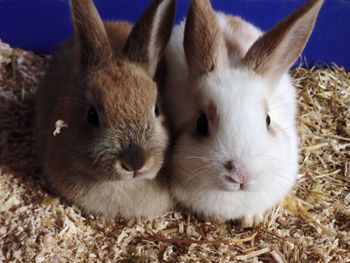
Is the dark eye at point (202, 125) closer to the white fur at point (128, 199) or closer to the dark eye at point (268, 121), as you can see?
the dark eye at point (268, 121)

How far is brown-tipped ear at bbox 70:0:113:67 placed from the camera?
2.57 metres

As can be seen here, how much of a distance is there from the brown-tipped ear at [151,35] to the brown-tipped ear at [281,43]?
15.6 inches

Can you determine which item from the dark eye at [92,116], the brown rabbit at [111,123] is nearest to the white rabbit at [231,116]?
the brown rabbit at [111,123]

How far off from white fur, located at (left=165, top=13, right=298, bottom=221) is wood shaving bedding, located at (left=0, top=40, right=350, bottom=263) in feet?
0.53

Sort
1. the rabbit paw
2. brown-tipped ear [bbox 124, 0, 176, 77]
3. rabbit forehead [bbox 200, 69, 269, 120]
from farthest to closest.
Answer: the rabbit paw < brown-tipped ear [bbox 124, 0, 176, 77] < rabbit forehead [bbox 200, 69, 269, 120]

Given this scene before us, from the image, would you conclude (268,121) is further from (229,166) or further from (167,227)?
(167,227)

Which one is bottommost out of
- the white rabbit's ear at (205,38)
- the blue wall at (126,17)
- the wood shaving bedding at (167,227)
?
the wood shaving bedding at (167,227)

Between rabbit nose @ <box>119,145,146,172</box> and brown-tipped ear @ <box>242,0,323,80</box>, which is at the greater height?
brown-tipped ear @ <box>242,0,323,80</box>

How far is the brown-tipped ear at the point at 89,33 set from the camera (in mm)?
2574

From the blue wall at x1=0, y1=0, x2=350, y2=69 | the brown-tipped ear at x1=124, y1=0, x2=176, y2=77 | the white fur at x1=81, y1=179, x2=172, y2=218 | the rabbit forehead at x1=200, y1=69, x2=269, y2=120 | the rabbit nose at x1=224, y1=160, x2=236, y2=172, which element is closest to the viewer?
the rabbit nose at x1=224, y1=160, x2=236, y2=172

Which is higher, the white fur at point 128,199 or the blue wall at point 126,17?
the blue wall at point 126,17

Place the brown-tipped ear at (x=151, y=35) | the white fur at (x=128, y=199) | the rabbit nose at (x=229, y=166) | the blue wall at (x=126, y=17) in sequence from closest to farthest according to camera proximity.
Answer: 1. the rabbit nose at (x=229, y=166)
2. the brown-tipped ear at (x=151, y=35)
3. the white fur at (x=128, y=199)
4. the blue wall at (x=126, y=17)

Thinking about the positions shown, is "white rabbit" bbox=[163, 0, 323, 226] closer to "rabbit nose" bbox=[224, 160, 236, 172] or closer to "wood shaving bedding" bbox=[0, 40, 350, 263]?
"rabbit nose" bbox=[224, 160, 236, 172]

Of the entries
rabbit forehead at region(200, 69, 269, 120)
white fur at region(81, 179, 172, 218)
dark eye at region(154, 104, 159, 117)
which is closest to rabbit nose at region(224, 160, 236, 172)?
rabbit forehead at region(200, 69, 269, 120)
